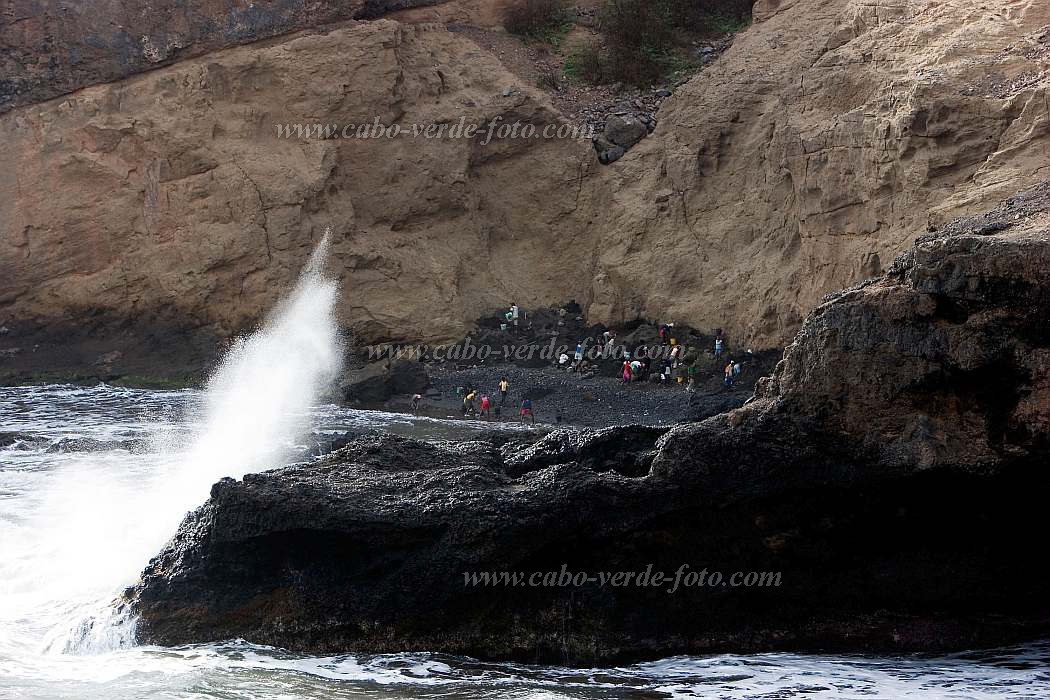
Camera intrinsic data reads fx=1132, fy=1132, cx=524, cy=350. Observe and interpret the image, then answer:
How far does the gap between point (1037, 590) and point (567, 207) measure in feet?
69.8

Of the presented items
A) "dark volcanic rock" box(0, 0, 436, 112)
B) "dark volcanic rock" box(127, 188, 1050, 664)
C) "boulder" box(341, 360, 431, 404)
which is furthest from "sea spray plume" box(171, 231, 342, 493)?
"dark volcanic rock" box(127, 188, 1050, 664)

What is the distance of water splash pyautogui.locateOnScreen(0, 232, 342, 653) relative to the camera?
10125 millimetres

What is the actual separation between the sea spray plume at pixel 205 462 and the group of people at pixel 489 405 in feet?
10.6

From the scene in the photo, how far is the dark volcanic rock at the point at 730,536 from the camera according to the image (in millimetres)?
8352

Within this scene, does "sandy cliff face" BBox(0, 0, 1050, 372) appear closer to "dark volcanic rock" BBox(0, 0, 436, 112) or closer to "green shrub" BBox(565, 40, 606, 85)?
"dark volcanic rock" BBox(0, 0, 436, 112)

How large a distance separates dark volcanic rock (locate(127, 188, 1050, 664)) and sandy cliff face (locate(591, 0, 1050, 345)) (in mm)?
10586

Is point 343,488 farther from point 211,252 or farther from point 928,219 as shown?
point 211,252

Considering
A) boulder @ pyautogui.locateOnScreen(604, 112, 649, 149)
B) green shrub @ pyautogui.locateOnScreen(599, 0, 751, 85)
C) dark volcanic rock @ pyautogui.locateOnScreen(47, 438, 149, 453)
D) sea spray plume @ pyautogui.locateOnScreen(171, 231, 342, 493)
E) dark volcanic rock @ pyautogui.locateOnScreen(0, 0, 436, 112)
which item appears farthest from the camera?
green shrub @ pyautogui.locateOnScreen(599, 0, 751, 85)

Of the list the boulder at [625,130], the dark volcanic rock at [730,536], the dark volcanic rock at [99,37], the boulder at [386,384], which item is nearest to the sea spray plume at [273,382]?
the boulder at [386,384]

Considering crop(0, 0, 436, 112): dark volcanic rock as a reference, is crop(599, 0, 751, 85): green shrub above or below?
above

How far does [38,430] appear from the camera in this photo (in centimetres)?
2066

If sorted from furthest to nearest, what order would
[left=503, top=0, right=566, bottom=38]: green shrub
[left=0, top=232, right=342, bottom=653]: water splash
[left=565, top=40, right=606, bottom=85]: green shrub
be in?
[left=503, top=0, right=566, bottom=38]: green shrub < [left=565, top=40, right=606, bottom=85]: green shrub < [left=0, top=232, right=342, bottom=653]: water splash

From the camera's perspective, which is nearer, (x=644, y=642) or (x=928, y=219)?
(x=644, y=642)

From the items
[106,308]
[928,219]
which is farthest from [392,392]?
[928,219]
